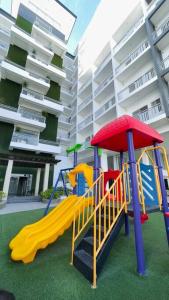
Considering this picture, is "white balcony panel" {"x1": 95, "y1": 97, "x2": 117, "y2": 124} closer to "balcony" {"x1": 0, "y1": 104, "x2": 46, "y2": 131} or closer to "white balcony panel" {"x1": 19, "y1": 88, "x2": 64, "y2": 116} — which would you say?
"white balcony panel" {"x1": 19, "y1": 88, "x2": 64, "y2": 116}

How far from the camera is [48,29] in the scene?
718 inches

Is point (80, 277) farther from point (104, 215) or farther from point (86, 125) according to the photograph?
point (86, 125)

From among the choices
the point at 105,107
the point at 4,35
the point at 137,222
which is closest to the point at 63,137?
the point at 105,107

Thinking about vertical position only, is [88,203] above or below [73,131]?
below

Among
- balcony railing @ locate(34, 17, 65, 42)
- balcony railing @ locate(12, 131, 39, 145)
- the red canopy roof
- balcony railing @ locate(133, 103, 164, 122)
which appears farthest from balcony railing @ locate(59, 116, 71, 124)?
the red canopy roof

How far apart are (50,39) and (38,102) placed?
9460 millimetres

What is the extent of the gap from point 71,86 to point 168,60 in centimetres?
1758

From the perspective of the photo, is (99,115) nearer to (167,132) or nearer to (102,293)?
(167,132)

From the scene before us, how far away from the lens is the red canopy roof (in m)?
3.07

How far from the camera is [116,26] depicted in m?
15.2

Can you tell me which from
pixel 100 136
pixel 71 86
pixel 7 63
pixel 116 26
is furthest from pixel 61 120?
pixel 100 136

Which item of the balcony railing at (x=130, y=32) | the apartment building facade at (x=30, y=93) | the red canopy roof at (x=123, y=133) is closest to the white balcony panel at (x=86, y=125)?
the apartment building facade at (x=30, y=93)

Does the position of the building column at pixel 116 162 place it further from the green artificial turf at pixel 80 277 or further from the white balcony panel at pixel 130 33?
the white balcony panel at pixel 130 33

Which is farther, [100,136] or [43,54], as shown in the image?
[43,54]
